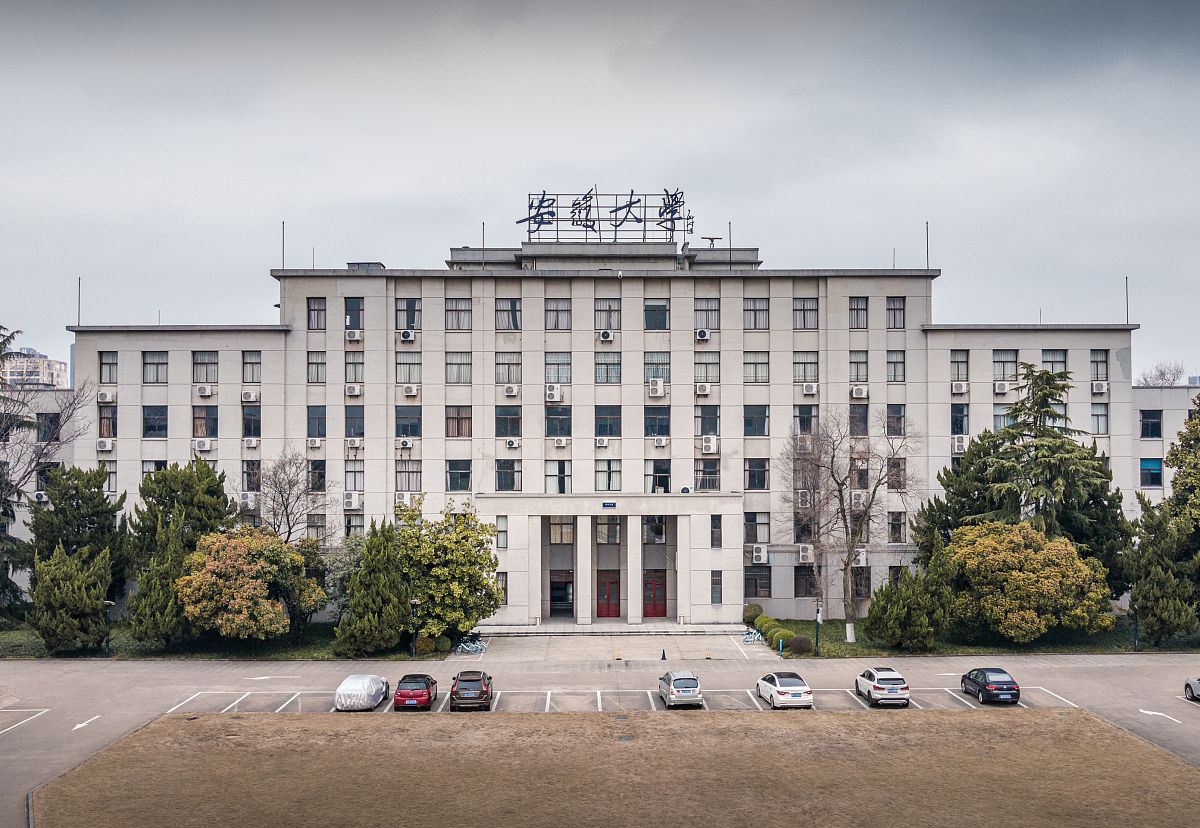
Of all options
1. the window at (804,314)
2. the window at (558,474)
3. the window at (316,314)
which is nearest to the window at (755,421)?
the window at (804,314)

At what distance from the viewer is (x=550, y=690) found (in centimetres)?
3659

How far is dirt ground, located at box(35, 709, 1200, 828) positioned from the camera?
23.0m

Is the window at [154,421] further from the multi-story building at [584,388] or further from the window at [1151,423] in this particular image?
the window at [1151,423]

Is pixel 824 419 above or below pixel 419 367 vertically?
below

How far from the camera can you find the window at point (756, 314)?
53812mm

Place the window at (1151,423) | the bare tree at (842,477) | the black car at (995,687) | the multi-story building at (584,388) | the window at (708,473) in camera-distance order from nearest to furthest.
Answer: the black car at (995,687), the bare tree at (842,477), the multi-story building at (584,388), the window at (708,473), the window at (1151,423)

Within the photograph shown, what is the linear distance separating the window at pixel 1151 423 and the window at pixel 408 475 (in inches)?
1746

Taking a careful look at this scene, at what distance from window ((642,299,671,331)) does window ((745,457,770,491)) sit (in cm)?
958

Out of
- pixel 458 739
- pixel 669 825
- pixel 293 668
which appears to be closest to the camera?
pixel 669 825

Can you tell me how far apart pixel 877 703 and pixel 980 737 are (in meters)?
4.57

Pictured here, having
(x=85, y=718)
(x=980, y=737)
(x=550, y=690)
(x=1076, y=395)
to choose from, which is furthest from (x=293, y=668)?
(x=1076, y=395)

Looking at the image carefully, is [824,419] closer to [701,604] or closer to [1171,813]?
[701,604]

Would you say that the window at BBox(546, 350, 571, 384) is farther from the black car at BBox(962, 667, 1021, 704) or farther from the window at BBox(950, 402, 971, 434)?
the black car at BBox(962, 667, 1021, 704)

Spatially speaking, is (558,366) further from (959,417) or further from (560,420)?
(959,417)
